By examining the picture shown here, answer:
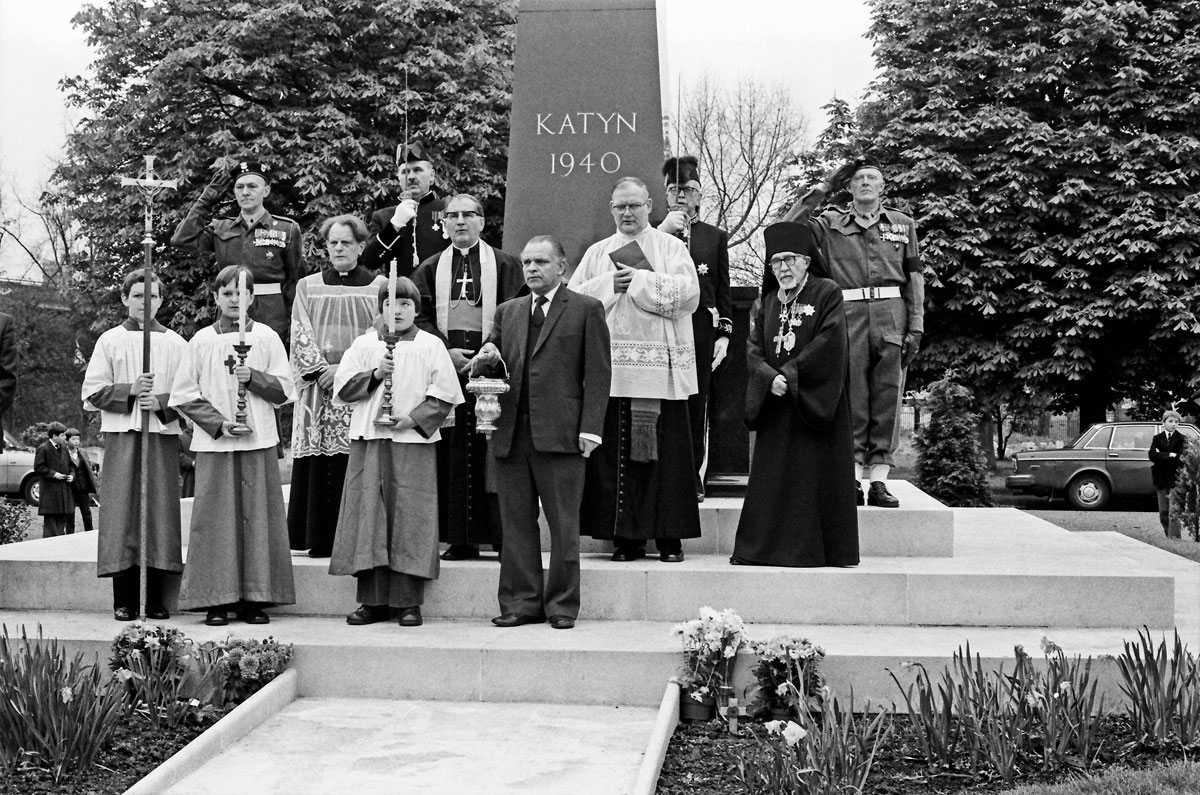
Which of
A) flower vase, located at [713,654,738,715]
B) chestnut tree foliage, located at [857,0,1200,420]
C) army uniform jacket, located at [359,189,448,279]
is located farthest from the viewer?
chestnut tree foliage, located at [857,0,1200,420]

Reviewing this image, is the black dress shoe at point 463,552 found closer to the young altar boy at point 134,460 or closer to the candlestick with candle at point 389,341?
the candlestick with candle at point 389,341

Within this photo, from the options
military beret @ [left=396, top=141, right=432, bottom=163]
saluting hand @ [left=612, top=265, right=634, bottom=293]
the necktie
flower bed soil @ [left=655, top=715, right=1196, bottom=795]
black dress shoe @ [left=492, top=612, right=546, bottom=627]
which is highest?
military beret @ [left=396, top=141, right=432, bottom=163]

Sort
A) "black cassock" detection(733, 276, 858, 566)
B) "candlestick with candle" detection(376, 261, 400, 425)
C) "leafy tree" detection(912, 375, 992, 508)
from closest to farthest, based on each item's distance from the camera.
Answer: "candlestick with candle" detection(376, 261, 400, 425) → "black cassock" detection(733, 276, 858, 566) → "leafy tree" detection(912, 375, 992, 508)

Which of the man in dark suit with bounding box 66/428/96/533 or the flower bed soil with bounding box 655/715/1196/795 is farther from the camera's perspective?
the man in dark suit with bounding box 66/428/96/533

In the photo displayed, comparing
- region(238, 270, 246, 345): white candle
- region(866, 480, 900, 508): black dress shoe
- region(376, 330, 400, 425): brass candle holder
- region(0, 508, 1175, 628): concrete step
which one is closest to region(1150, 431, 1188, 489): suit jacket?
region(866, 480, 900, 508): black dress shoe

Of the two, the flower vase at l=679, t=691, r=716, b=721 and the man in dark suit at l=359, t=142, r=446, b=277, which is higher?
the man in dark suit at l=359, t=142, r=446, b=277

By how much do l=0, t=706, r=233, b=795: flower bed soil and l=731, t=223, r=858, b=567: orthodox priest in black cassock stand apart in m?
3.26

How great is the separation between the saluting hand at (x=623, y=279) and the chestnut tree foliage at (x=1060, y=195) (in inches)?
Result: 660

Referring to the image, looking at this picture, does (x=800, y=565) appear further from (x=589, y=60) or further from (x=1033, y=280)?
(x=1033, y=280)

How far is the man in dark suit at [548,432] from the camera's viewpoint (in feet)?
23.6

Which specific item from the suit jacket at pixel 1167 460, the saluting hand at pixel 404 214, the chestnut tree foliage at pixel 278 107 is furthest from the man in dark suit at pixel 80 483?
the suit jacket at pixel 1167 460

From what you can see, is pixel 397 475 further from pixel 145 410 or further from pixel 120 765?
pixel 120 765

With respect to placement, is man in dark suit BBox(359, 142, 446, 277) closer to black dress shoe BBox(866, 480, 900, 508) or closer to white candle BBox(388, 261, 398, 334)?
white candle BBox(388, 261, 398, 334)

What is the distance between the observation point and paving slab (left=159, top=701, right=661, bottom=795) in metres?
5.34
